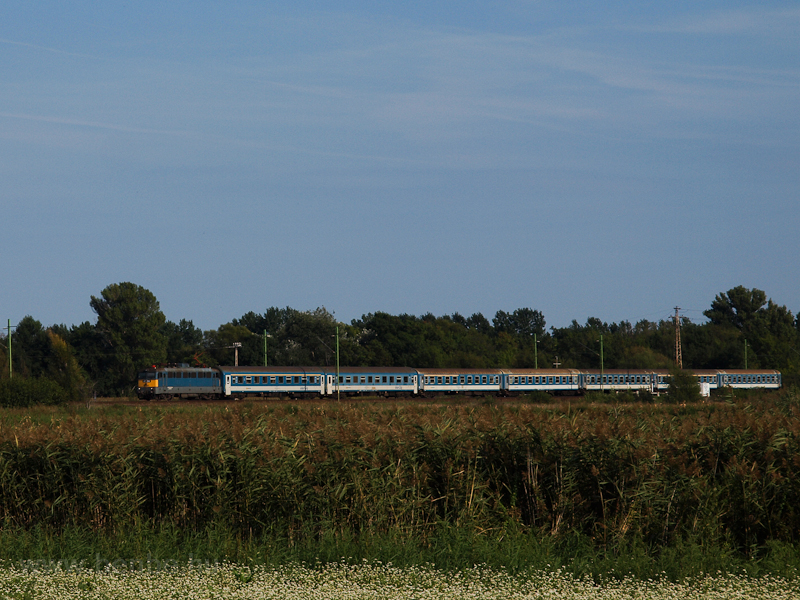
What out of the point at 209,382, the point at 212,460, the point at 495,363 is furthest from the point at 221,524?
the point at 495,363

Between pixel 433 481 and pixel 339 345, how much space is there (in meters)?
84.8

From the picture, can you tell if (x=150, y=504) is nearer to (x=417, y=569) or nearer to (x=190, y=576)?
(x=190, y=576)

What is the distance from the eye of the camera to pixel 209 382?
54.5 m

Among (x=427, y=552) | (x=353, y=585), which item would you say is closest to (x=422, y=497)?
(x=427, y=552)

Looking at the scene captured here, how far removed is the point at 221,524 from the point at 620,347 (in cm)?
8822

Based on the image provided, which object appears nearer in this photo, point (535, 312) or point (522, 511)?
point (522, 511)

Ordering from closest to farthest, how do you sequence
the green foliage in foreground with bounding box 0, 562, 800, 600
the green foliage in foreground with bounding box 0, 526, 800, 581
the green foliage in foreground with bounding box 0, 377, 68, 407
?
the green foliage in foreground with bounding box 0, 562, 800, 600, the green foliage in foreground with bounding box 0, 526, 800, 581, the green foliage in foreground with bounding box 0, 377, 68, 407

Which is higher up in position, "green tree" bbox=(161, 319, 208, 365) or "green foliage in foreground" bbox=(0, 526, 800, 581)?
"green tree" bbox=(161, 319, 208, 365)

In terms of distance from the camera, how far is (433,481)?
10875 millimetres

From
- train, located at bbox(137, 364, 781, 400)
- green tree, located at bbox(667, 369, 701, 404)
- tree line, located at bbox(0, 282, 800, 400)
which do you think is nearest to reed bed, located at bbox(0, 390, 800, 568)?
green tree, located at bbox(667, 369, 701, 404)

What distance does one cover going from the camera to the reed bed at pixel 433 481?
9.80 metres

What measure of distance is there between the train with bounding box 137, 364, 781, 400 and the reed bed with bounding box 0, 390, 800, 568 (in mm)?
43280

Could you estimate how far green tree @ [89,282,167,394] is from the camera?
86688 mm

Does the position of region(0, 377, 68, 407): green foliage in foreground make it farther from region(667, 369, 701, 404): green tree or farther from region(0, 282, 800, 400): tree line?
region(667, 369, 701, 404): green tree
